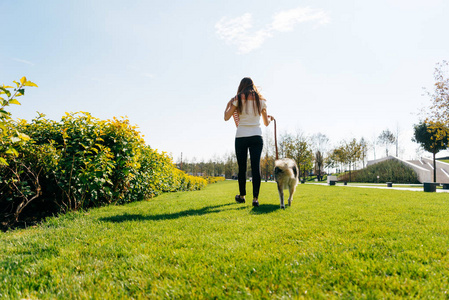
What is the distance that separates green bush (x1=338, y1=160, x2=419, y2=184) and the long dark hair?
30.7 metres

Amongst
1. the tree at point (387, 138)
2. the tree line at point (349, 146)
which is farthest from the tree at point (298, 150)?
the tree at point (387, 138)

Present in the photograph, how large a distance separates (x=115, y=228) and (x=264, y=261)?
2219 millimetres

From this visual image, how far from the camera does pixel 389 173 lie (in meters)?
29.9

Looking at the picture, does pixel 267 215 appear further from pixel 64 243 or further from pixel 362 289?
pixel 64 243

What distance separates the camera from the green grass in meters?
1.62

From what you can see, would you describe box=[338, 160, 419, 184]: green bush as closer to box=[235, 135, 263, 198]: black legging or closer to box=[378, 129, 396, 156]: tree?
box=[378, 129, 396, 156]: tree

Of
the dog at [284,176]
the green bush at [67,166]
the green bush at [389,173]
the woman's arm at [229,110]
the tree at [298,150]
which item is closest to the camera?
the green bush at [67,166]

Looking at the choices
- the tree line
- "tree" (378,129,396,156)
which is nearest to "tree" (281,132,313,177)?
the tree line

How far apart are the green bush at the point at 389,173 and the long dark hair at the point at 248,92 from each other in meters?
30.7

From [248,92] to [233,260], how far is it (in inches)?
151

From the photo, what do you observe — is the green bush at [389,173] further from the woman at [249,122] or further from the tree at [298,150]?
the woman at [249,122]

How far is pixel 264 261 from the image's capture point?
6.60ft

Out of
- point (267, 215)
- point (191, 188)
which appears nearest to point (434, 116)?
point (191, 188)

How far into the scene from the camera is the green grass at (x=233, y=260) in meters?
1.62
